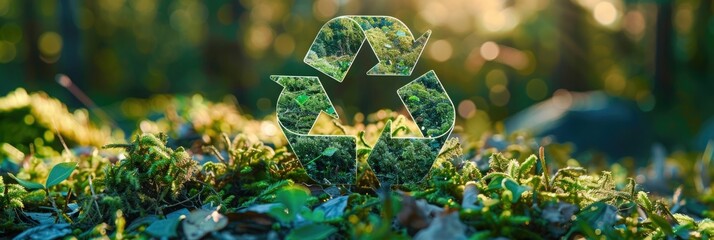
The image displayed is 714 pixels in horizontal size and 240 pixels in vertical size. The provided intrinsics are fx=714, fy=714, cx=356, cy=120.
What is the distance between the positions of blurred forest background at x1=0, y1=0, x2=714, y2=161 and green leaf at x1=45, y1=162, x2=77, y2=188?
9.50 metres

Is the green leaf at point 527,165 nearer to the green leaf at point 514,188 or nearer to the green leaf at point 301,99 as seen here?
the green leaf at point 514,188

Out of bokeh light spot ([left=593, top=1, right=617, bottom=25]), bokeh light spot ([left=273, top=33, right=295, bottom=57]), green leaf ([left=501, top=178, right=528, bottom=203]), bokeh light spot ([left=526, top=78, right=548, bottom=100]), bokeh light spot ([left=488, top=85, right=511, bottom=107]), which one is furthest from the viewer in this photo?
bokeh light spot ([left=273, top=33, right=295, bottom=57])

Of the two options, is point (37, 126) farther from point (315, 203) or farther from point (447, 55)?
point (447, 55)

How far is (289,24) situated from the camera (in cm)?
2689

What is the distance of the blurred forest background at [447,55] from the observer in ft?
56.4

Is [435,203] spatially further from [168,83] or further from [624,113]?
[168,83]

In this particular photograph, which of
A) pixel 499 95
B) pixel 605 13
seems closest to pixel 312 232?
pixel 499 95

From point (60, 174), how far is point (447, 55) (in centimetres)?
2188

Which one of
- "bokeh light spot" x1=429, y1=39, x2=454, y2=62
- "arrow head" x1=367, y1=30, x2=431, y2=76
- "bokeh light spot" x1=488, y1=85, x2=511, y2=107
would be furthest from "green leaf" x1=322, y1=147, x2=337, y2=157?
"bokeh light spot" x1=429, y1=39, x2=454, y2=62

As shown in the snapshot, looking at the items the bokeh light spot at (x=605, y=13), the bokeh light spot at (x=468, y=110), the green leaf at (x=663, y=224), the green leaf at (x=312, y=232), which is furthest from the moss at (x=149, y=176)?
the bokeh light spot at (x=605, y=13)

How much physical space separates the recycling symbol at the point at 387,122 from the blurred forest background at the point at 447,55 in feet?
29.6

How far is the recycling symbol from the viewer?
2275 millimetres

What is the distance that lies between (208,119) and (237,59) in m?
15.5

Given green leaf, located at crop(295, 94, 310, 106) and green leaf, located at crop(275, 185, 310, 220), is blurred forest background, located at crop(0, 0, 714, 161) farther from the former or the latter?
green leaf, located at crop(275, 185, 310, 220)
